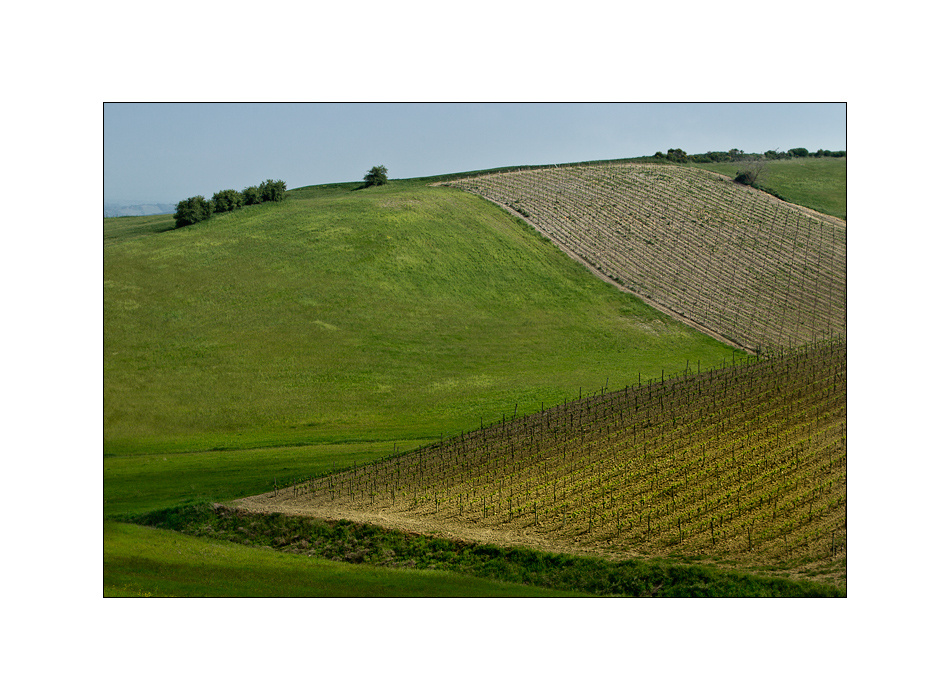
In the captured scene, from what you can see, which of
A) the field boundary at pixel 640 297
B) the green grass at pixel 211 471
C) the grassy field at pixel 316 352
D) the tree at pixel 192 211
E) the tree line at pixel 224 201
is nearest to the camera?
the grassy field at pixel 316 352

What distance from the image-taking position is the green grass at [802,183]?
37.4 meters

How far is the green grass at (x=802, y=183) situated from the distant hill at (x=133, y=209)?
2915 cm

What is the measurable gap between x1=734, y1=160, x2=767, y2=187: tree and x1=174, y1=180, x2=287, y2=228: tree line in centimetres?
3382

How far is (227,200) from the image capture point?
56.5 m

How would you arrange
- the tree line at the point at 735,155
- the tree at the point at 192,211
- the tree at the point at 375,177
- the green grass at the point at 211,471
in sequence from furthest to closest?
the tree at the point at 375,177
the tree at the point at 192,211
the tree line at the point at 735,155
the green grass at the point at 211,471

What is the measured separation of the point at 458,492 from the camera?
2312 centimetres

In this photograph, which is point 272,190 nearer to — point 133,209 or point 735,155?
point 133,209

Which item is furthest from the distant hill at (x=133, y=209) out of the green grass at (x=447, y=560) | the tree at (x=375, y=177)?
the tree at (x=375, y=177)

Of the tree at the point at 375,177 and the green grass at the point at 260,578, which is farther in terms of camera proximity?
the tree at the point at 375,177

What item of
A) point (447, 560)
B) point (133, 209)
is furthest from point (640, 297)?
point (447, 560)

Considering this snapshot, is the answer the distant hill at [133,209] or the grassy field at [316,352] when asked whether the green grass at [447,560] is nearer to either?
the grassy field at [316,352]

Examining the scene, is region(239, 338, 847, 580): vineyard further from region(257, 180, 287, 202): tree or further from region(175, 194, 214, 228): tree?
region(257, 180, 287, 202): tree

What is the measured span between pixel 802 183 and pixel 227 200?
41.0m

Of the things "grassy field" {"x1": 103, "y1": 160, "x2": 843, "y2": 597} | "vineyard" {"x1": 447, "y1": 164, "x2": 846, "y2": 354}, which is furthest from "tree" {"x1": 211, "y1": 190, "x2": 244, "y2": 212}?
"vineyard" {"x1": 447, "y1": 164, "x2": 846, "y2": 354}
